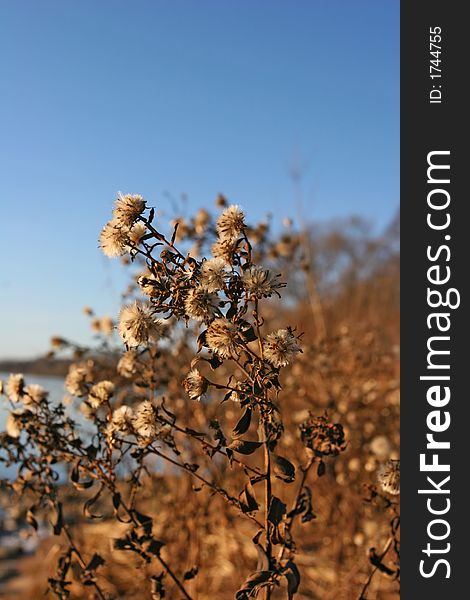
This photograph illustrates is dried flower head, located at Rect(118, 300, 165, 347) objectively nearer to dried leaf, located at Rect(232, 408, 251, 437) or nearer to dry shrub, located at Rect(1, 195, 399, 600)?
dry shrub, located at Rect(1, 195, 399, 600)

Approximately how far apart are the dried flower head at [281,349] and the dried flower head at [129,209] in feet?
1.16

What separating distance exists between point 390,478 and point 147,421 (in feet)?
2.09

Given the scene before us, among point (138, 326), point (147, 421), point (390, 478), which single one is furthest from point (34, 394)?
point (390, 478)

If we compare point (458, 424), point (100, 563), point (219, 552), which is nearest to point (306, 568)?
point (219, 552)

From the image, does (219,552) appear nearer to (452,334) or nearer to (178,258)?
(452,334)

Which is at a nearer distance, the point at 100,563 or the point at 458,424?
the point at 100,563

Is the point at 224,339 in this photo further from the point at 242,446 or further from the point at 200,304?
the point at 242,446

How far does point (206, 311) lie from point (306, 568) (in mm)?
3579

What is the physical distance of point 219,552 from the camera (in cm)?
489

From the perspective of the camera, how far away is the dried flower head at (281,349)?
1297 millimetres

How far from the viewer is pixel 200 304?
128 cm

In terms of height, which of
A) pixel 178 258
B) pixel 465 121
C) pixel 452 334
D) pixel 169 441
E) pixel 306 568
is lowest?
pixel 306 568

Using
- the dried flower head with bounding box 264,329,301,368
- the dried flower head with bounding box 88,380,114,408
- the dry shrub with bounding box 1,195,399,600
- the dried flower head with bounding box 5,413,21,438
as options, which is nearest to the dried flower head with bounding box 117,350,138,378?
the dry shrub with bounding box 1,195,399,600

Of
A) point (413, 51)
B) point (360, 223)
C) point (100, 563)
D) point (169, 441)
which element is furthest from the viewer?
point (360, 223)
